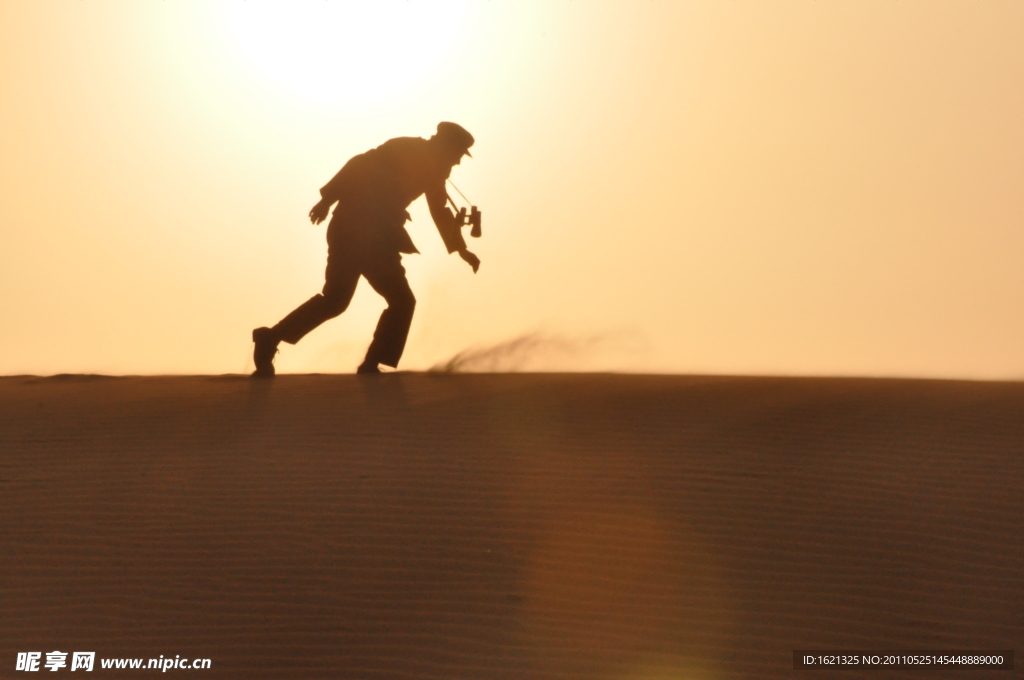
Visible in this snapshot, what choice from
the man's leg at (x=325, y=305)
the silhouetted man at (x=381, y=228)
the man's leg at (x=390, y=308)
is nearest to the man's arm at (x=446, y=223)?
the silhouetted man at (x=381, y=228)

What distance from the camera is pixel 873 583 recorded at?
4434 mm

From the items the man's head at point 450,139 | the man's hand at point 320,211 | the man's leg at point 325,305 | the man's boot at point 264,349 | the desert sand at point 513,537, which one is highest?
the man's head at point 450,139

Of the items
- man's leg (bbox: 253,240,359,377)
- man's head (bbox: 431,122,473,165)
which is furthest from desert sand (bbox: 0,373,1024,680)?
man's head (bbox: 431,122,473,165)

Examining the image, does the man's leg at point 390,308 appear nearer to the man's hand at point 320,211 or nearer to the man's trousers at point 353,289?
the man's trousers at point 353,289

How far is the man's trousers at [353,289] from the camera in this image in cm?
816

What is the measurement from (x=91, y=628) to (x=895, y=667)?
3268mm

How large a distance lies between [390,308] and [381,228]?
661mm

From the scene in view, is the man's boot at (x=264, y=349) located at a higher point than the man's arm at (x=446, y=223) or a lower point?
lower

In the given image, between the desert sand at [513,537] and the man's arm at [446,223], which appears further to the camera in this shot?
the man's arm at [446,223]

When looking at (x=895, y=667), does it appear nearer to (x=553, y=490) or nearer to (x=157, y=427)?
(x=553, y=490)

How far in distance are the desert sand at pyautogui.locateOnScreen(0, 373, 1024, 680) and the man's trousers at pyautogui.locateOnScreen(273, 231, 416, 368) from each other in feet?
4.73

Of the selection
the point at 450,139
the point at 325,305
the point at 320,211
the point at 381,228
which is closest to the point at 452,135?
the point at 450,139

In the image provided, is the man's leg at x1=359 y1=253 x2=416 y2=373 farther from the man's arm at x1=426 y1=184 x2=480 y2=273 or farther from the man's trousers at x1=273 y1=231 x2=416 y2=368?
the man's arm at x1=426 y1=184 x2=480 y2=273

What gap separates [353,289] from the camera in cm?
827
